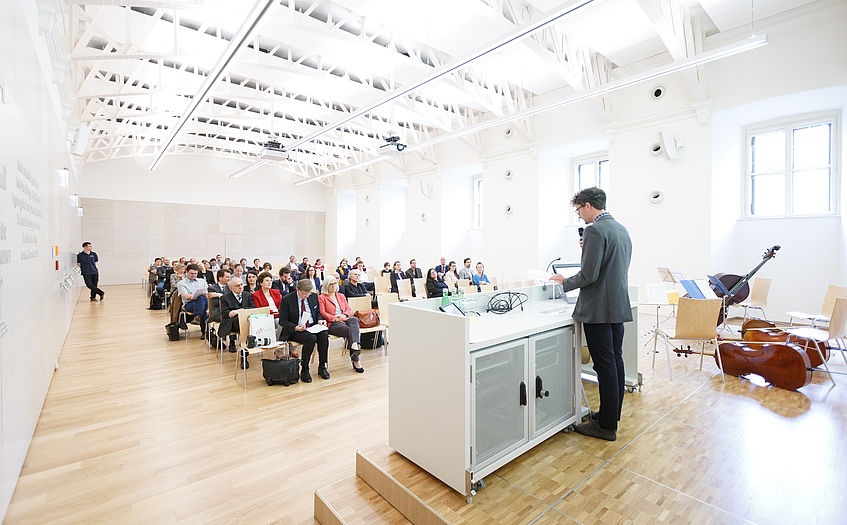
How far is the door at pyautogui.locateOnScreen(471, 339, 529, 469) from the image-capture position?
2127mm

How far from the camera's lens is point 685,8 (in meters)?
6.20

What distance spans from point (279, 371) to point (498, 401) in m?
2.81

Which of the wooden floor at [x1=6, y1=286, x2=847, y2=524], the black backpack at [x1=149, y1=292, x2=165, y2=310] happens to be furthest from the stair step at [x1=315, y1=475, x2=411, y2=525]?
the black backpack at [x1=149, y1=292, x2=165, y2=310]

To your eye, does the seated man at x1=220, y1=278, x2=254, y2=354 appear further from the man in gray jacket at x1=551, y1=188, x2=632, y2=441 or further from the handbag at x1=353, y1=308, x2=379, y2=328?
the man in gray jacket at x1=551, y1=188, x2=632, y2=441

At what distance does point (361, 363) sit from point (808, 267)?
302 inches

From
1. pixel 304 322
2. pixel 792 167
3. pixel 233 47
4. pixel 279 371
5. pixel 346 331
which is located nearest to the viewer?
pixel 279 371

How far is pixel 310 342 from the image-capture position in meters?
4.48

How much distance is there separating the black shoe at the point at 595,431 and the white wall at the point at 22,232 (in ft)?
10.8

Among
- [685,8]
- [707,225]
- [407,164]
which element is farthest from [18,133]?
[407,164]

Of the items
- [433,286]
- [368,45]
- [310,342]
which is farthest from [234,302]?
[368,45]

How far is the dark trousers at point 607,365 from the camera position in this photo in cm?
255

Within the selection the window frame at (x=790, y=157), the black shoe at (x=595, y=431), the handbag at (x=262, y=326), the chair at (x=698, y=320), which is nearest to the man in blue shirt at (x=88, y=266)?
the handbag at (x=262, y=326)

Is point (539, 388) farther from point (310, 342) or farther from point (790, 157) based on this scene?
point (790, 157)

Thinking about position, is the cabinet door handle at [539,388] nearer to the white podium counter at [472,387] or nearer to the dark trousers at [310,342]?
the white podium counter at [472,387]
